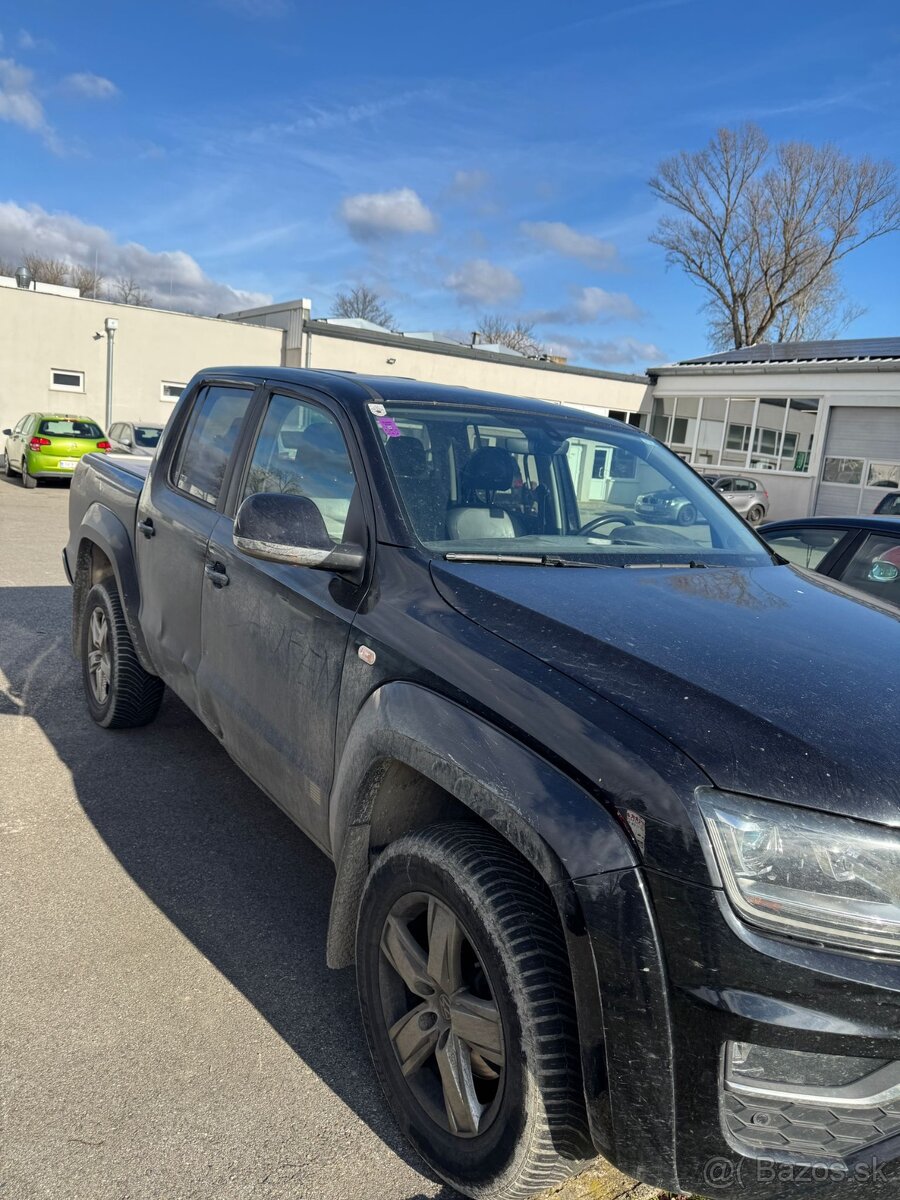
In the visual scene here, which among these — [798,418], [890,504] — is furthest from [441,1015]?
[798,418]

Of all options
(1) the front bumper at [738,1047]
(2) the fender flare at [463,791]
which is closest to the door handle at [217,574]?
(2) the fender flare at [463,791]

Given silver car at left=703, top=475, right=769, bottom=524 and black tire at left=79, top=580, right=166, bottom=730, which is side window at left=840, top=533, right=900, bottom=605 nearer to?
black tire at left=79, top=580, right=166, bottom=730

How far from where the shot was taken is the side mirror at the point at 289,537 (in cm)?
246

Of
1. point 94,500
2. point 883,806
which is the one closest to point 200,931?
→ point 883,806

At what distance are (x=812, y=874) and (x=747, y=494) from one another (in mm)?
27557

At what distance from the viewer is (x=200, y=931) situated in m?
3.09

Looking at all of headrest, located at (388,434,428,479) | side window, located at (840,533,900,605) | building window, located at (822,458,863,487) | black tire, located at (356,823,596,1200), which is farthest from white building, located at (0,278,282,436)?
black tire, located at (356,823,596,1200)

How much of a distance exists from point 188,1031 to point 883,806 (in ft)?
6.74

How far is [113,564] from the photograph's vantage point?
441cm

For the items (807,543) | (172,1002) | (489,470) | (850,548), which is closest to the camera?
(172,1002)

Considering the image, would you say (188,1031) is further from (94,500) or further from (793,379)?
(793,379)

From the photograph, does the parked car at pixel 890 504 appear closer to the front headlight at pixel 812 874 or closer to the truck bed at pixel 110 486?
the truck bed at pixel 110 486

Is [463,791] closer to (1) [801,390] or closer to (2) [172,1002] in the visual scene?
(2) [172,1002]

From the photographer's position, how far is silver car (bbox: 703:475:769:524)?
27.1 meters
